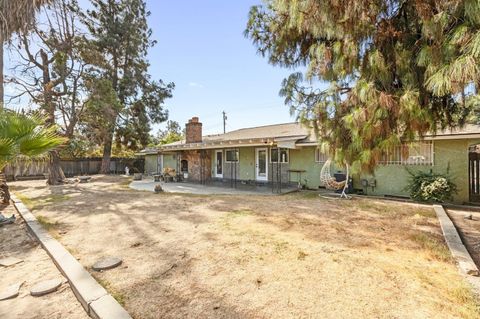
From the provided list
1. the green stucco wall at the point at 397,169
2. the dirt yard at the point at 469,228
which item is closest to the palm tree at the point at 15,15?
the green stucco wall at the point at 397,169

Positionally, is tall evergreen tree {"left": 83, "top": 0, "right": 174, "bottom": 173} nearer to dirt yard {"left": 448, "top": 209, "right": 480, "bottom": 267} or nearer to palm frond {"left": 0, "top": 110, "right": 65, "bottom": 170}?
palm frond {"left": 0, "top": 110, "right": 65, "bottom": 170}

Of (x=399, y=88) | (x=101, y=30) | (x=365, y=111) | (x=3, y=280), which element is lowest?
(x=3, y=280)

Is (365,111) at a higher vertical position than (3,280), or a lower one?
higher

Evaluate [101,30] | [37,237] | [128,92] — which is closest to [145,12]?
[101,30]

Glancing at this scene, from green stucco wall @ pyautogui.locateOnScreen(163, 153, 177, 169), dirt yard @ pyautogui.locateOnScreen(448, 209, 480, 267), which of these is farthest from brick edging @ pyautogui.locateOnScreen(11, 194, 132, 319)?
green stucco wall @ pyautogui.locateOnScreen(163, 153, 177, 169)

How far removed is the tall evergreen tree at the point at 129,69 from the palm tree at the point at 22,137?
64.8ft

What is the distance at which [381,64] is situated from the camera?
167 inches

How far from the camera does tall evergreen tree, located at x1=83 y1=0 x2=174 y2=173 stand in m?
25.0

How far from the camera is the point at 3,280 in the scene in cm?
377

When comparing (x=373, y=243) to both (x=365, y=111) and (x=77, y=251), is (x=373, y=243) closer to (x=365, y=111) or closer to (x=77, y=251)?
(x=365, y=111)

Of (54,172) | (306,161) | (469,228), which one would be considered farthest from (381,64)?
(54,172)

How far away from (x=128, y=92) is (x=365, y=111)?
1050 inches

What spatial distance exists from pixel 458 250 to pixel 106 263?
5.88 meters

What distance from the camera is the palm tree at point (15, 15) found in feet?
29.0
